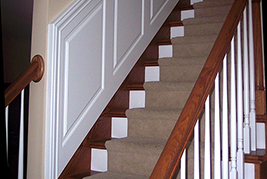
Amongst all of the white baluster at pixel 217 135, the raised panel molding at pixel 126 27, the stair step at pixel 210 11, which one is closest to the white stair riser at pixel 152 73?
the raised panel molding at pixel 126 27

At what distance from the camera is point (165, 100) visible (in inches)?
98.0

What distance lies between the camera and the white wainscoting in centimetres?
184

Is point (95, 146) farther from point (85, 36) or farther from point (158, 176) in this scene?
point (158, 176)

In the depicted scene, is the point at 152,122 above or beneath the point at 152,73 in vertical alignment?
beneath

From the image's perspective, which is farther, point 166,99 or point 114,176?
point 166,99

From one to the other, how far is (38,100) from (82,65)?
1.35 ft

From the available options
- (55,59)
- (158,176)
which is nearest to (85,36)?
(55,59)

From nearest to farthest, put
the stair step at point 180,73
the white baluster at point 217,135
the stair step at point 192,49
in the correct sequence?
the white baluster at point 217,135
the stair step at point 180,73
the stair step at point 192,49

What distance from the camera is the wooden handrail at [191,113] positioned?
104 centimetres

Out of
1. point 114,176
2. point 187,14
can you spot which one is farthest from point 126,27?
point 114,176

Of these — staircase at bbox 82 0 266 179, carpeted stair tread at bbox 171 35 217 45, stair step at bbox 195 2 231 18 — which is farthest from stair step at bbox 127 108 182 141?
stair step at bbox 195 2 231 18

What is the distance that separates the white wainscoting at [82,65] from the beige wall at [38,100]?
0.03 meters

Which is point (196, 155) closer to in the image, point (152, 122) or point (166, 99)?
point (152, 122)

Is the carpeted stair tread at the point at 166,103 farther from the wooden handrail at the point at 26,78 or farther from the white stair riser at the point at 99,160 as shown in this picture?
the wooden handrail at the point at 26,78
